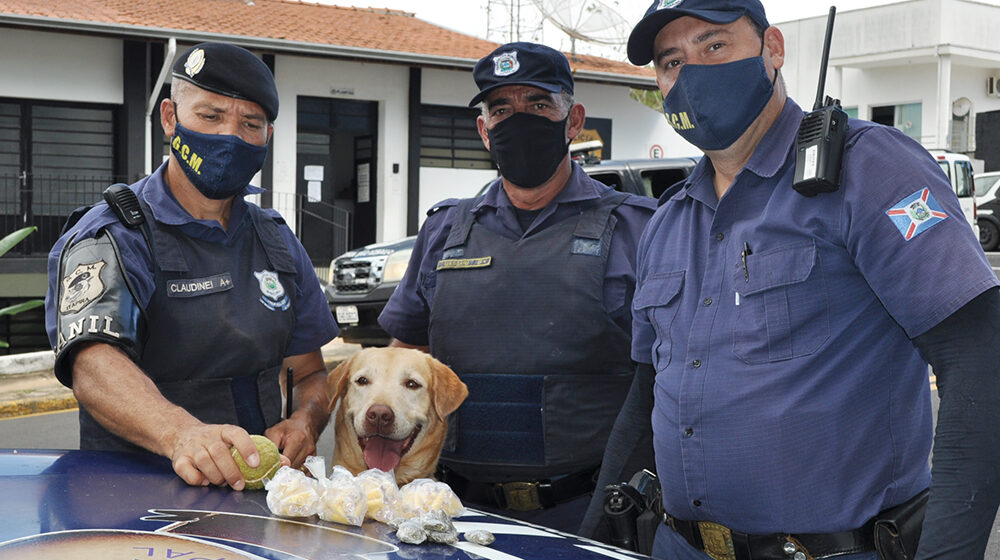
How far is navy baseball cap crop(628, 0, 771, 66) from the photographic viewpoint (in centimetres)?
221

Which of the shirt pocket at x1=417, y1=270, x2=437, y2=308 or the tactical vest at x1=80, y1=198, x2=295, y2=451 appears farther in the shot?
the shirt pocket at x1=417, y1=270, x2=437, y2=308

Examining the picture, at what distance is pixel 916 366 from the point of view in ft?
6.56

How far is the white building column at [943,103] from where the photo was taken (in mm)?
31062

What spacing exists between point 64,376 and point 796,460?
1711 millimetres

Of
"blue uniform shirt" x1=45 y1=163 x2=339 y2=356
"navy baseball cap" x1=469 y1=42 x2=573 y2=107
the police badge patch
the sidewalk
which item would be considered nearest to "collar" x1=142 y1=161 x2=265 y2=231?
"blue uniform shirt" x1=45 y1=163 x2=339 y2=356

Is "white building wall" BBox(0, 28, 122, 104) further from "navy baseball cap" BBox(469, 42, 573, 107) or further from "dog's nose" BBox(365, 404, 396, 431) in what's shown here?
"dog's nose" BBox(365, 404, 396, 431)

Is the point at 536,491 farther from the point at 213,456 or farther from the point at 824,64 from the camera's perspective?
the point at 824,64

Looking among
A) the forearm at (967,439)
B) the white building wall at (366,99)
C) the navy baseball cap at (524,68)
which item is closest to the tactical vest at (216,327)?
the navy baseball cap at (524,68)

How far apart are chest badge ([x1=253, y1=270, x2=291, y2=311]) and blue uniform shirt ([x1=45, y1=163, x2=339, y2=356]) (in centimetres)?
9

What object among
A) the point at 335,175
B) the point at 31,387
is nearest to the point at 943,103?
the point at 335,175

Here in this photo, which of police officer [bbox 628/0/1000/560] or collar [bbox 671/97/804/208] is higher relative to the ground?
collar [bbox 671/97/804/208]

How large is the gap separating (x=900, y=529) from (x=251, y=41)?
15315 mm

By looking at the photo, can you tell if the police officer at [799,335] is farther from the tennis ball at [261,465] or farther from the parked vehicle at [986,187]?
the parked vehicle at [986,187]

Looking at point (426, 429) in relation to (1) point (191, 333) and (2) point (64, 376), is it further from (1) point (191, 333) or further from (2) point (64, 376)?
(2) point (64, 376)
